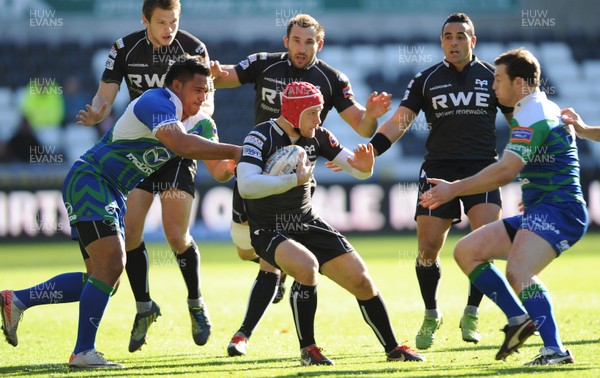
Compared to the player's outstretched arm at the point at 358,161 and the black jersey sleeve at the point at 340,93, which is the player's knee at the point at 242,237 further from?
the player's outstretched arm at the point at 358,161

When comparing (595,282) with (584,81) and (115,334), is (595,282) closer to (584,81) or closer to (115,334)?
(115,334)

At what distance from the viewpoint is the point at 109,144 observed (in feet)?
23.1

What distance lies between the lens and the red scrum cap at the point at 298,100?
668cm

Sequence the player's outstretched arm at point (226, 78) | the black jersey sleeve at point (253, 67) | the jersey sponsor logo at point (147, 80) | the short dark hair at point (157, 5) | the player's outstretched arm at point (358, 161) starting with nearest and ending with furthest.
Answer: the player's outstretched arm at point (358, 161) → the short dark hair at point (157, 5) → the jersey sponsor logo at point (147, 80) → the player's outstretched arm at point (226, 78) → the black jersey sleeve at point (253, 67)

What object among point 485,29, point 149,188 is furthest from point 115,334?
point 485,29

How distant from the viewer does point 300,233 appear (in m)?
6.78

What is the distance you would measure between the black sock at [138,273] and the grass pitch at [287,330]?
0.45 m

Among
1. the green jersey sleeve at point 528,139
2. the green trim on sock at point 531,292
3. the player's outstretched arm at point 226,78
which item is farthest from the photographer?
the player's outstretched arm at point 226,78

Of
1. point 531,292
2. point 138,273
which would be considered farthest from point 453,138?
point 138,273

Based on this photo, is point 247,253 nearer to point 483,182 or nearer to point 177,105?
point 177,105

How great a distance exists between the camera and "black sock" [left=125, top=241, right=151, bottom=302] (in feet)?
26.3

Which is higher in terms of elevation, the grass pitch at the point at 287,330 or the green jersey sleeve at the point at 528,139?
the green jersey sleeve at the point at 528,139

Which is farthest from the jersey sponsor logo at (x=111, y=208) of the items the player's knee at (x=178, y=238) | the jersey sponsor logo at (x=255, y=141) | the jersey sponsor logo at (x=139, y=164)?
the player's knee at (x=178, y=238)

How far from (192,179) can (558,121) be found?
3166mm
